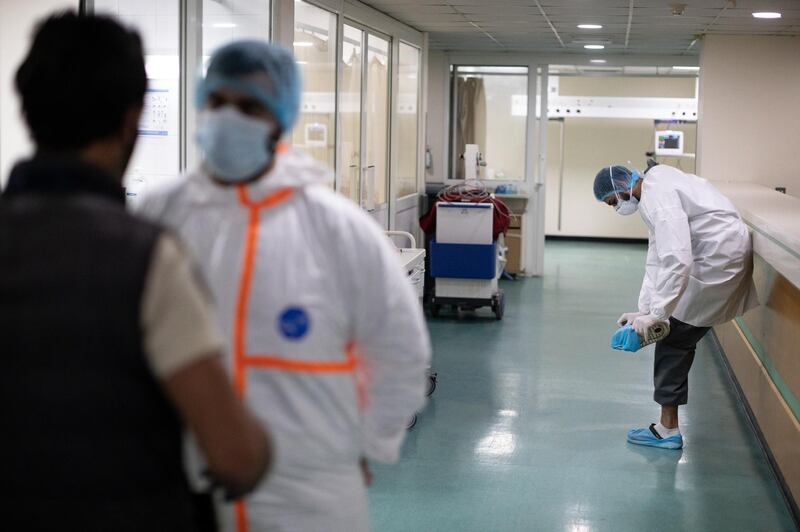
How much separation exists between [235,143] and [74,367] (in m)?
0.58

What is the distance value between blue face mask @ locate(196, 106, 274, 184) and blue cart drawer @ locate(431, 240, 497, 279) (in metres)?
6.87

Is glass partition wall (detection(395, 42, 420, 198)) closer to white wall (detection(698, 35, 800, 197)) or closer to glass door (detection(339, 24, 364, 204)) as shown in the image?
glass door (detection(339, 24, 364, 204))

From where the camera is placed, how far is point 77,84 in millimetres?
1414

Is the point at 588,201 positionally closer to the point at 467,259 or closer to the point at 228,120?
the point at 467,259

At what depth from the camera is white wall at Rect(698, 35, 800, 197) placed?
9297 millimetres

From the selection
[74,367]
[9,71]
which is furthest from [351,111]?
[74,367]

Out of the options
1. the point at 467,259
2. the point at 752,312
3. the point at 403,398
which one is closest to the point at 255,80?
the point at 403,398

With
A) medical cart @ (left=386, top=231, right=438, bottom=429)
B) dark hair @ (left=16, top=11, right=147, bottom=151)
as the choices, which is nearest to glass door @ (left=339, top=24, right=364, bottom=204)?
medical cart @ (left=386, top=231, right=438, bottom=429)

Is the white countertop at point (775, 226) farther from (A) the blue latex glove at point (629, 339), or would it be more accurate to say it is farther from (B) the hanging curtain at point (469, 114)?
(B) the hanging curtain at point (469, 114)

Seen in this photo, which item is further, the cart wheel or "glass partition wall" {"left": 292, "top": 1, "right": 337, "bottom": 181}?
"glass partition wall" {"left": 292, "top": 1, "right": 337, "bottom": 181}

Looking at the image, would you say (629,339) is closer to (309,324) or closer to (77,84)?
(309,324)

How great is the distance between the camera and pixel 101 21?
1483 mm

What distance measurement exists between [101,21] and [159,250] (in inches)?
15.6

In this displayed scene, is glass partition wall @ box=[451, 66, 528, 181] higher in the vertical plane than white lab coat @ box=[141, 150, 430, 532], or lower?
higher
